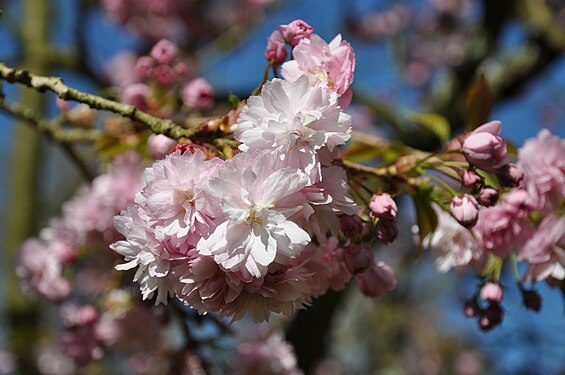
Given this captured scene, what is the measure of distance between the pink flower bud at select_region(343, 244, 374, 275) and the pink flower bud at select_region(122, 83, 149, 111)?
732 mm

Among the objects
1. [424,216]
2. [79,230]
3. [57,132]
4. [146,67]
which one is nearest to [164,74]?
[146,67]

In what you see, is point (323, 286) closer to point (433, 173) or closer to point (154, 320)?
point (433, 173)

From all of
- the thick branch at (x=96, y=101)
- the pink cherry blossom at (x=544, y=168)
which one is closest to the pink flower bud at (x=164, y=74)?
the thick branch at (x=96, y=101)

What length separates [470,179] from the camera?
2.75 ft

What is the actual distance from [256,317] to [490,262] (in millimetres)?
562

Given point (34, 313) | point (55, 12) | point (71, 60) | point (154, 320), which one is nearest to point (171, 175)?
point (154, 320)

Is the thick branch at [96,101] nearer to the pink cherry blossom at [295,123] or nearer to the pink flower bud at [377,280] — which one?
the pink cherry blossom at [295,123]

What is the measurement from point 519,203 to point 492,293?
0.17 meters

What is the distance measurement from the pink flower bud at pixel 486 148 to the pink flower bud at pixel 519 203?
21 cm

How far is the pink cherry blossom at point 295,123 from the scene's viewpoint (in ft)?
2.28

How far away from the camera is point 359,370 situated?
547cm

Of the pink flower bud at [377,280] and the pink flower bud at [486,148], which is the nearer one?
the pink flower bud at [486,148]

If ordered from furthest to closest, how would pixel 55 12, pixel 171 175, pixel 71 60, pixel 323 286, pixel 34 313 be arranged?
pixel 55 12, pixel 71 60, pixel 34 313, pixel 323 286, pixel 171 175

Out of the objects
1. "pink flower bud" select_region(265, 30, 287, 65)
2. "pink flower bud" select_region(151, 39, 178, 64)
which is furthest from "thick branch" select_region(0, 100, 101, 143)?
"pink flower bud" select_region(265, 30, 287, 65)
